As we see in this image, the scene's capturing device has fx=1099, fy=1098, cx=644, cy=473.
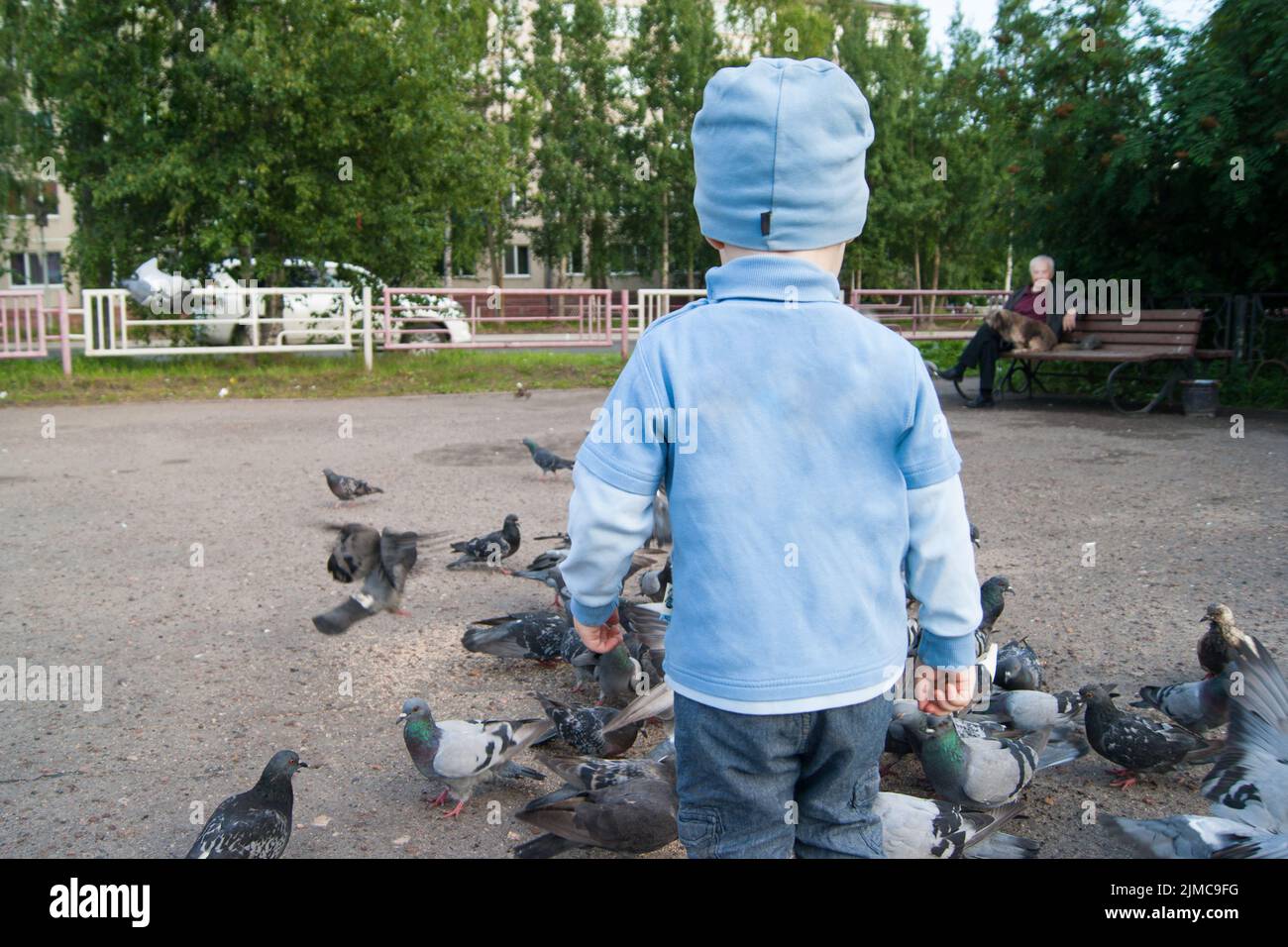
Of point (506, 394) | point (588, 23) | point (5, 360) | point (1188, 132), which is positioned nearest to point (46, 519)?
point (506, 394)

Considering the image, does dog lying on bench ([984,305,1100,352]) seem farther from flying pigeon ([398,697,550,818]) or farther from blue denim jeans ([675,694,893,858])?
blue denim jeans ([675,694,893,858])

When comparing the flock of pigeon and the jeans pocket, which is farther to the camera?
the flock of pigeon

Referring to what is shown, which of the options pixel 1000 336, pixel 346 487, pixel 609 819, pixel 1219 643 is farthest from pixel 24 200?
pixel 1219 643

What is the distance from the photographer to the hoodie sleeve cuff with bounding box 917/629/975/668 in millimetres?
2064

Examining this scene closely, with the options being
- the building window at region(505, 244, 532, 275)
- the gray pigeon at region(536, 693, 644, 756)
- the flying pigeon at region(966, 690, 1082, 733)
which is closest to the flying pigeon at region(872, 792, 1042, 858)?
the flying pigeon at region(966, 690, 1082, 733)

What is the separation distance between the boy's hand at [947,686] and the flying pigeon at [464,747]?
6.44 feet

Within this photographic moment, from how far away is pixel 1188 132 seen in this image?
11.1m

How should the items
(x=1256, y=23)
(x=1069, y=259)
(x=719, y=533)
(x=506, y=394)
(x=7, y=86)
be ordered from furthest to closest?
1. (x=7, y=86)
2. (x=506, y=394)
3. (x=1069, y=259)
4. (x=1256, y=23)
5. (x=719, y=533)

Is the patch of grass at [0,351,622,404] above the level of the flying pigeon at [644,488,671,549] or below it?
above

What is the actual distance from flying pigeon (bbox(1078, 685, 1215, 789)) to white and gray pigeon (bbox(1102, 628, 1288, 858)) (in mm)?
459

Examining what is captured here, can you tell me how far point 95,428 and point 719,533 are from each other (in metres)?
11.7

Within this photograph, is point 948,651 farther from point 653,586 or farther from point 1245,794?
point 653,586

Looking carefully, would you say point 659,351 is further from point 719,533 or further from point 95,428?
point 95,428

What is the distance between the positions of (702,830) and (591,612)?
0.45m
